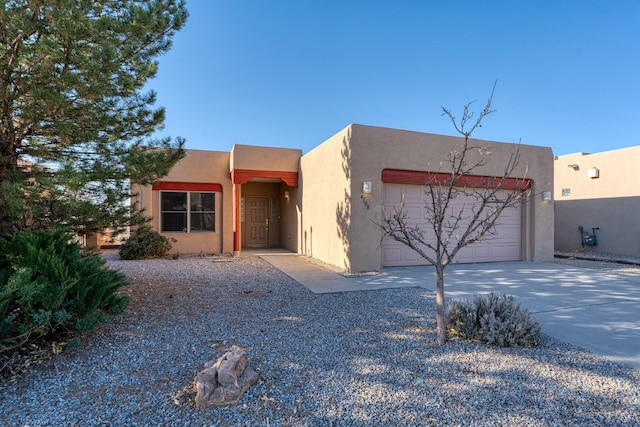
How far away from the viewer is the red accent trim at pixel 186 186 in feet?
37.5

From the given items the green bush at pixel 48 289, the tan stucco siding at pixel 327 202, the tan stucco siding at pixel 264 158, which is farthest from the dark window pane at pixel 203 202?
the green bush at pixel 48 289

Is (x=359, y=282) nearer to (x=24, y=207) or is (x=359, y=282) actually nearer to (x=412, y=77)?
(x=24, y=207)

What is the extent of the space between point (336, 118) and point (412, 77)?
13.4 ft

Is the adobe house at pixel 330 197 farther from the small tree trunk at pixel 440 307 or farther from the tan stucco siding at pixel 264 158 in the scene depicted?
the small tree trunk at pixel 440 307

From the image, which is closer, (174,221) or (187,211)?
(174,221)

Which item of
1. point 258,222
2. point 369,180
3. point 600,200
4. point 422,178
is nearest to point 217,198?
point 258,222

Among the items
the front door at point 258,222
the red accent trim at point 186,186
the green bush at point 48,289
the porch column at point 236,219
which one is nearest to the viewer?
the green bush at point 48,289

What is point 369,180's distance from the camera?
26.8ft

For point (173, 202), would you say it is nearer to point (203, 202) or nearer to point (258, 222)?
point (203, 202)

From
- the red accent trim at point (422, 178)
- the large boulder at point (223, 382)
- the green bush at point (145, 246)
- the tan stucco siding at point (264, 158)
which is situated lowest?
the large boulder at point (223, 382)

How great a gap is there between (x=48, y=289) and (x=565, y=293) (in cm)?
747

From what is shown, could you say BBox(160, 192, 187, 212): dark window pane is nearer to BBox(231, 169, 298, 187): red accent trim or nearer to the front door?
BBox(231, 169, 298, 187): red accent trim

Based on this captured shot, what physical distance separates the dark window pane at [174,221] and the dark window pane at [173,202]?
0.14m

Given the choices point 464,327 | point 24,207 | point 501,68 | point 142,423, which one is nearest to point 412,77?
point 501,68
